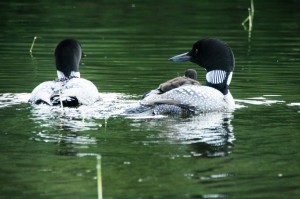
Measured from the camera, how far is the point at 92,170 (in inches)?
328

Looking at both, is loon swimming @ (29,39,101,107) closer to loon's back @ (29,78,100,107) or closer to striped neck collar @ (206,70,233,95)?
loon's back @ (29,78,100,107)

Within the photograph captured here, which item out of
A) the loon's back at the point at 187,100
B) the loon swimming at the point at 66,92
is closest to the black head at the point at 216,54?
the loon's back at the point at 187,100

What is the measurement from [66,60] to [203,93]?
2.97m

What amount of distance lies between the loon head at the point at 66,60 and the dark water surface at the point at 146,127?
521mm

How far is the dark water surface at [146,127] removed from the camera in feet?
26.0

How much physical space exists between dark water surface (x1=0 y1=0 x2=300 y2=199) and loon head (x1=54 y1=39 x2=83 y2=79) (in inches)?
20.5

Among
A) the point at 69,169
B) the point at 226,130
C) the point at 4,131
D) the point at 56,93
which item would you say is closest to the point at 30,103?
the point at 56,93

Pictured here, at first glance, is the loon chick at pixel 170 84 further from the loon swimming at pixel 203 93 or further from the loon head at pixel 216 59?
the loon head at pixel 216 59

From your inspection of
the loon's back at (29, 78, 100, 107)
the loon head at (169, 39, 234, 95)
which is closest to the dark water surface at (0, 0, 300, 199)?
the loon's back at (29, 78, 100, 107)

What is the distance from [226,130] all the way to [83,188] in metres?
3.02

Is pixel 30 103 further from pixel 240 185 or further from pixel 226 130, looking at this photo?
pixel 240 185

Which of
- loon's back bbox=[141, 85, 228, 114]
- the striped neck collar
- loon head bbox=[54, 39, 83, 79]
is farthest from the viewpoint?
loon head bbox=[54, 39, 83, 79]

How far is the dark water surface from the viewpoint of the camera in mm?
7910

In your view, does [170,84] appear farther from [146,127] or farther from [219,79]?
[146,127]
